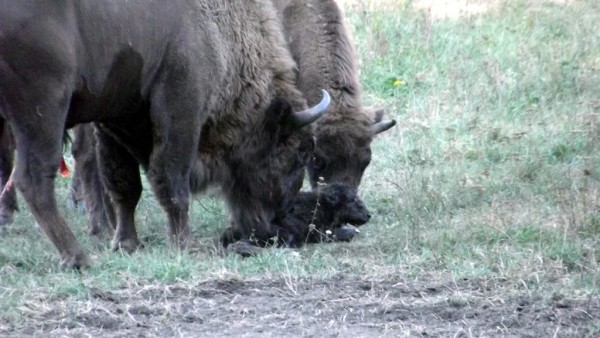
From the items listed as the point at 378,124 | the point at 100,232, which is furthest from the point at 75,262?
the point at 378,124

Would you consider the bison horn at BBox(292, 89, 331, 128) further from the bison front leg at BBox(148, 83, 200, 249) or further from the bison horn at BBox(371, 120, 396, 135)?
the bison horn at BBox(371, 120, 396, 135)

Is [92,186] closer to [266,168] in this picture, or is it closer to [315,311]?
[266,168]

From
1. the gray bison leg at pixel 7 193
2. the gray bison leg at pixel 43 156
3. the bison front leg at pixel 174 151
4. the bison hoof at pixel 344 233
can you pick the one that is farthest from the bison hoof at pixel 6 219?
the bison hoof at pixel 344 233

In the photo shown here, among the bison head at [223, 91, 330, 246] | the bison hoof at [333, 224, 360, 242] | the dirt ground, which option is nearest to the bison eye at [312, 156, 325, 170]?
the bison head at [223, 91, 330, 246]

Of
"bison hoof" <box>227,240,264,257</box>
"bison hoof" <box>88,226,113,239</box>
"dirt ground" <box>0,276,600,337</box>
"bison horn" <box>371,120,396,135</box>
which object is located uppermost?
"dirt ground" <box>0,276,600,337</box>

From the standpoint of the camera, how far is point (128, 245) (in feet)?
27.5

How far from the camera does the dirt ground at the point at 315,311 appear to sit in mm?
5891

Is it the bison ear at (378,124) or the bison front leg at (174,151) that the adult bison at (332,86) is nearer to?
the bison ear at (378,124)

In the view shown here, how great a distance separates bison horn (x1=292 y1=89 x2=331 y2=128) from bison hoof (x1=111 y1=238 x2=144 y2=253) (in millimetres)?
1530

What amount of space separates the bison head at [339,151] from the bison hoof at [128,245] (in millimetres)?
1896

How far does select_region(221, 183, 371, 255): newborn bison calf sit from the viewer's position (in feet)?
28.5

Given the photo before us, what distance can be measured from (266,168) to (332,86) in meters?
1.57

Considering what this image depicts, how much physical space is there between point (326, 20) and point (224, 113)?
225 cm

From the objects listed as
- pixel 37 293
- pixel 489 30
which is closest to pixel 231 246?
pixel 37 293
